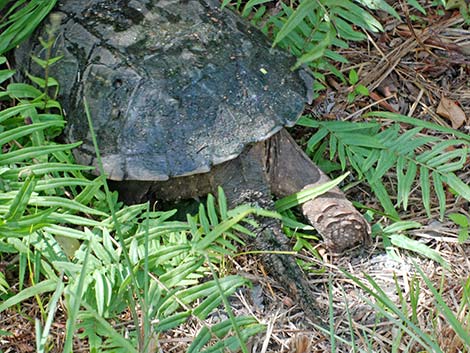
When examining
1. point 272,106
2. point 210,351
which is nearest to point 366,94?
point 272,106

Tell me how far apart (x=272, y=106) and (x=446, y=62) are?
123cm

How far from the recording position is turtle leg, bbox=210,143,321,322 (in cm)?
295

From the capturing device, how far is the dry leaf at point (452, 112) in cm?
373

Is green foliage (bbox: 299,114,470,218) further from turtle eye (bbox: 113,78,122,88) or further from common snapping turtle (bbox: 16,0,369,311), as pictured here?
turtle eye (bbox: 113,78,122,88)

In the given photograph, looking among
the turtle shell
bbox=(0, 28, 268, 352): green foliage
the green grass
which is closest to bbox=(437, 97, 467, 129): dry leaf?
the green grass

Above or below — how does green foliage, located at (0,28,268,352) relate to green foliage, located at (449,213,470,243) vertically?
above

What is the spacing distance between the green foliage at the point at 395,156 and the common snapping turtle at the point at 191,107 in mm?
183

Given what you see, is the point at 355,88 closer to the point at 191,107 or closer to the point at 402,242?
the point at 402,242

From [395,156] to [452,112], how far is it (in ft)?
1.82

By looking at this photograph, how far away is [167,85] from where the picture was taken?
3146 mm

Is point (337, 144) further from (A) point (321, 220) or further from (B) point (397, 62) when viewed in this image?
(B) point (397, 62)

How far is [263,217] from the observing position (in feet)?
10.2

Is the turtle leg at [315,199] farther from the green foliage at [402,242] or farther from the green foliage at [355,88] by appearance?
the green foliage at [355,88]

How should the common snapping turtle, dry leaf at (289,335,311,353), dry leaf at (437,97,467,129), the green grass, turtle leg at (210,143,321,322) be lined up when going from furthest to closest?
dry leaf at (437,97,467,129) → the common snapping turtle → turtle leg at (210,143,321,322) → dry leaf at (289,335,311,353) → the green grass
